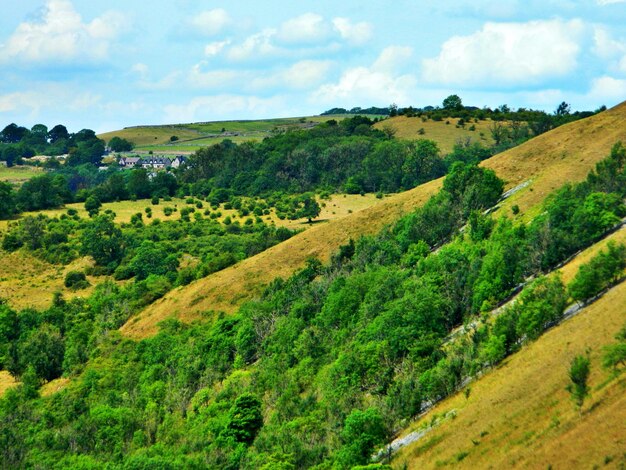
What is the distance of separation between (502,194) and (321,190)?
81.0 meters

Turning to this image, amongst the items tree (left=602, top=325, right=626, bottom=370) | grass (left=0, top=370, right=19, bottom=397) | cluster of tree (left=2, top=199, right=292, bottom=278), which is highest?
cluster of tree (left=2, top=199, right=292, bottom=278)

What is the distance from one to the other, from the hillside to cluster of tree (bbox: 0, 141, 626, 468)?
4.58 metres

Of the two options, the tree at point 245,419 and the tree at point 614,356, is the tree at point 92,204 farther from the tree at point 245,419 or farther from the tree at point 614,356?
the tree at point 614,356

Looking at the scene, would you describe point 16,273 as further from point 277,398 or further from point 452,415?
point 452,415

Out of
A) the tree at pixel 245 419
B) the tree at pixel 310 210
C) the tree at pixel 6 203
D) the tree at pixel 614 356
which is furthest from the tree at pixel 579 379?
the tree at pixel 6 203

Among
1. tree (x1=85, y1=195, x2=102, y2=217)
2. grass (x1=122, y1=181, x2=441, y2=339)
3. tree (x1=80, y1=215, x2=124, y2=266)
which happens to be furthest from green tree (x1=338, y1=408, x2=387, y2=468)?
tree (x1=85, y1=195, x2=102, y2=217)

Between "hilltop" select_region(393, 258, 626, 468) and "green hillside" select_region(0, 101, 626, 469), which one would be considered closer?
"hilltop" select_region(393, 258, 626, 468)

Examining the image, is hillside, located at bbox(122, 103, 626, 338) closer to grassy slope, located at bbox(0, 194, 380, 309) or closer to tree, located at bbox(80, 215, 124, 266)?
grassy slope, located at bbox(0, 194, 380, 309)

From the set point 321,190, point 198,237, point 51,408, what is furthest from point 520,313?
point 321,190

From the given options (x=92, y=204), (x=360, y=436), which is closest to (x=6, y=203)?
(x=92, y=204)

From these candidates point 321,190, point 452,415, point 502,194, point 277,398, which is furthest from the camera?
point 321,190

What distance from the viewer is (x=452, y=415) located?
57.0m

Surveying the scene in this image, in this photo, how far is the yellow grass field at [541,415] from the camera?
4525 cm

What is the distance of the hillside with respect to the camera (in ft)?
337
